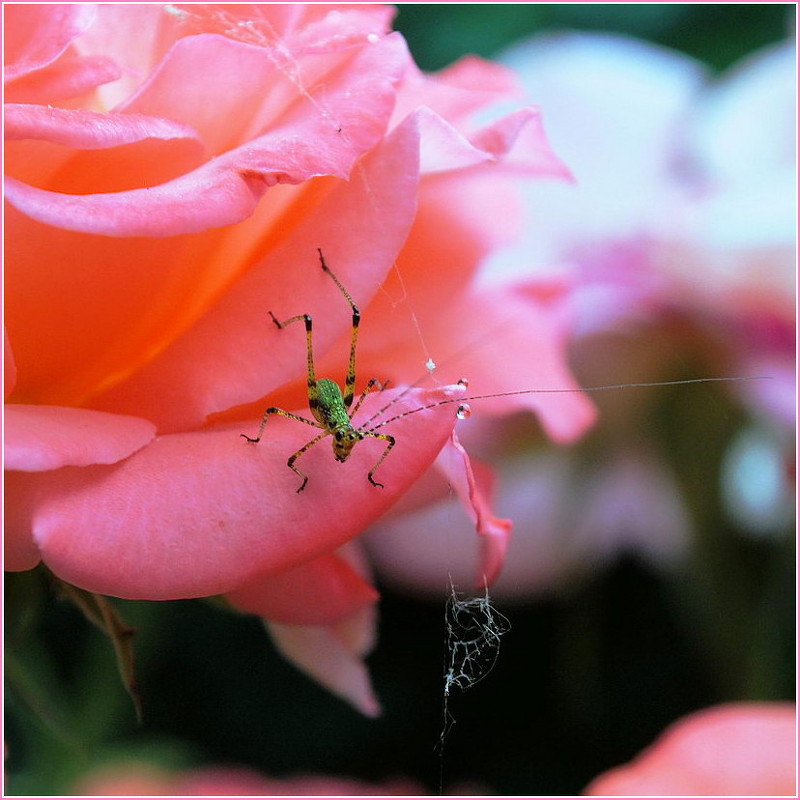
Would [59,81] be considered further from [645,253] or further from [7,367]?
[645,253]

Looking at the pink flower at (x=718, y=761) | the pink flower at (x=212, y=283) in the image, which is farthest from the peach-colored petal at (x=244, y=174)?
the pink flower at (x=718, y=761)

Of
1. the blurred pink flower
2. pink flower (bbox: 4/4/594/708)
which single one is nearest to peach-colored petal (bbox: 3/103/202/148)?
pink flower (bbox: 4/4/594/708)

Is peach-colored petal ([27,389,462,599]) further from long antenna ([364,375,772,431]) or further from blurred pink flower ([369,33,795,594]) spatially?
blurred pink flower ([369,33,795,594])

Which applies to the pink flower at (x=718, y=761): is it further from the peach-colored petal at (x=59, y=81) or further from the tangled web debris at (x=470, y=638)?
the peach-colored petal at (x=59, y=81)

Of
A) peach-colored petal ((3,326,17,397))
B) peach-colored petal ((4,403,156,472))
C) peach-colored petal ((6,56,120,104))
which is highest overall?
peach-colored petal ((6,56,120,104))

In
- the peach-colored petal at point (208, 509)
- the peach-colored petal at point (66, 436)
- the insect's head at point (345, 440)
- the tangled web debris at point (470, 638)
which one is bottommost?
the tangled web debris at point (470, 638)
